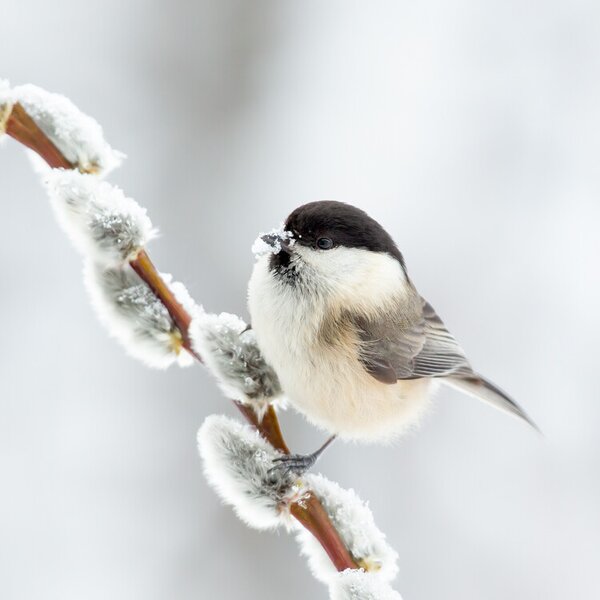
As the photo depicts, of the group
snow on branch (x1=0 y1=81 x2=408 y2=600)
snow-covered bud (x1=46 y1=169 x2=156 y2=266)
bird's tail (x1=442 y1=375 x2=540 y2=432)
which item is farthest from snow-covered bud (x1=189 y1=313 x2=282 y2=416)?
bird's tail (x1=442 y1=375 x2=540 y2=432)

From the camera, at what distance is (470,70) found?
165 inches

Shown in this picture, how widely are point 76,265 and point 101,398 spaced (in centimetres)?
63

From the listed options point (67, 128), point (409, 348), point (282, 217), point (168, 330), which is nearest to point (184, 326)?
point (168, 330)

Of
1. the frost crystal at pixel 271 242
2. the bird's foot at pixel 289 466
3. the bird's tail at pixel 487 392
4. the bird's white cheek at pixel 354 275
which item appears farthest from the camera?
the bird's tail at pixel 487 392

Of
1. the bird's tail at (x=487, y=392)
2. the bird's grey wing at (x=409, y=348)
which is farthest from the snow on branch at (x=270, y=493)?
the bird's tail at (x=487, y=392)

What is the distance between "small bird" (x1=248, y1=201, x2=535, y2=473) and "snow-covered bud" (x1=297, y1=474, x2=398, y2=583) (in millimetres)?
210

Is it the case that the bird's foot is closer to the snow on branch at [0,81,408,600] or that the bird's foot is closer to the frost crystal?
the snow on branch at [0,81,408,600]

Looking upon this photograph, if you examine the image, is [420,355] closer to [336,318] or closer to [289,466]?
[336,318]

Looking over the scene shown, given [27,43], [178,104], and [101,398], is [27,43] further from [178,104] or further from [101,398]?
[101,398]

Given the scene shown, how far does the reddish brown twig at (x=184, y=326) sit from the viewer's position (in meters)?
0.90

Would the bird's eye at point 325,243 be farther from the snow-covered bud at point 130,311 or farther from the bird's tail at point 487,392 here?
the bird's tail at point 487,392

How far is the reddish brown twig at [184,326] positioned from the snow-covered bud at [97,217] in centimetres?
3

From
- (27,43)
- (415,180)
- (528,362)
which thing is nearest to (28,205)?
(27,43)

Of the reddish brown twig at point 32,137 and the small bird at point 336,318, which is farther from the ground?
the reddish brown twig at point 32,137
